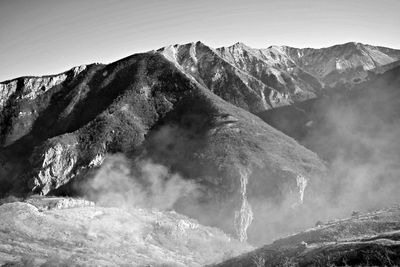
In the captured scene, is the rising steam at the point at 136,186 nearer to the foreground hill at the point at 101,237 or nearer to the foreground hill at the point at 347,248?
the foreground hill at the point at 101,237

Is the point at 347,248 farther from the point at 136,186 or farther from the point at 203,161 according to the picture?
the point at 136,186

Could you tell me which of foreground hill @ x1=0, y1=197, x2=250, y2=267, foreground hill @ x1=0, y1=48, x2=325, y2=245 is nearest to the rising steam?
foreground hill @ x1=0, y1=48, x2=325, y2=245

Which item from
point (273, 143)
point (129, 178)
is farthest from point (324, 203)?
point (129, 178)

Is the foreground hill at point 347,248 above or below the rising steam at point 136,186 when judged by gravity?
below

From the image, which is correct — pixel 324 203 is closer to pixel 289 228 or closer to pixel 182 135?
pixel 289 228

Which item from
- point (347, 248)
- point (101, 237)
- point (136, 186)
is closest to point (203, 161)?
point (136, 186)

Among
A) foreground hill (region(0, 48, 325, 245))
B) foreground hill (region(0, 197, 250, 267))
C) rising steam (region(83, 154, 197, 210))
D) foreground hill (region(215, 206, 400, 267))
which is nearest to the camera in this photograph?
foreground hill (region(215, 206, 400, 267))

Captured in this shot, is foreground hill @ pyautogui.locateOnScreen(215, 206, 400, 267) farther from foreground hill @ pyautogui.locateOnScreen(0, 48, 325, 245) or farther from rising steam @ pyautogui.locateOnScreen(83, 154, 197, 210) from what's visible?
rising steam @ pyautogui.locateOnScreen(83, 154, 197, 210)

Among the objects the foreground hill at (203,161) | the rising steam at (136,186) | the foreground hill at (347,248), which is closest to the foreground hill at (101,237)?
the rising steam at (136,186)
